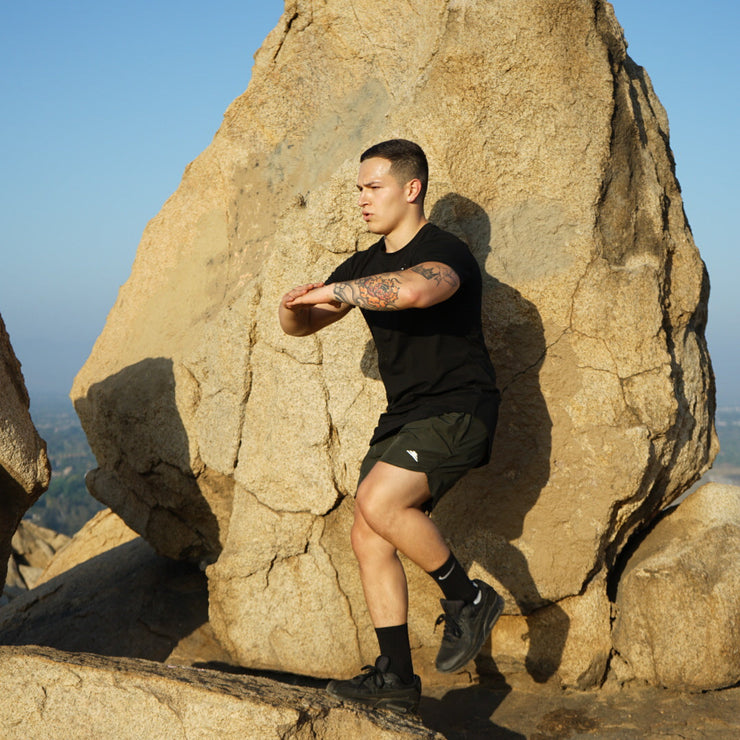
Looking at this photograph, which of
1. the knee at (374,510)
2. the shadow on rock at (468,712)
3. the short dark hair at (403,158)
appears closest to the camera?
the knee at (374,510)

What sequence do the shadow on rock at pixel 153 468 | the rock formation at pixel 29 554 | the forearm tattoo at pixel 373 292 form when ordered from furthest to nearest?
1. the rock formation at pixel 29 554
2. the shadow on rock at pixel 153 468
3. the forearm tattoo at pixel 373 292

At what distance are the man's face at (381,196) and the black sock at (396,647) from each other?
4.89ft

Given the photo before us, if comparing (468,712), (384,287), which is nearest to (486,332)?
(384,287)

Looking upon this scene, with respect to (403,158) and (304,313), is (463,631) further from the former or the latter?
(403,158)

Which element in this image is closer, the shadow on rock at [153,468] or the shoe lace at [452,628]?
the shoe lace at [452,628]

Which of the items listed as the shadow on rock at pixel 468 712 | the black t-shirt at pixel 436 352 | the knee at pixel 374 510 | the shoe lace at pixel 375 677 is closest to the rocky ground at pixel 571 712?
the shadow on rock at pixel 468 712

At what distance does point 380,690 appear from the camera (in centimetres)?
296

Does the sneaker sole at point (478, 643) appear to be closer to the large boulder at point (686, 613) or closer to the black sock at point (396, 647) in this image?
the black sock at point (396, 647)

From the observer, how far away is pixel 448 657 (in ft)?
9.84

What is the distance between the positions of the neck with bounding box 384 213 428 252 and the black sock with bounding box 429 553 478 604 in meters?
1.20

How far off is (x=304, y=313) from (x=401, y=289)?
2.26ft

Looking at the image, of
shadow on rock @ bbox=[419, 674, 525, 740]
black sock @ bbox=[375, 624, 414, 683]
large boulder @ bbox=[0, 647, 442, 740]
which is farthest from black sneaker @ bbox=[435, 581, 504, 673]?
shadow on rock @ bbox=[419, 674, 525, 740]

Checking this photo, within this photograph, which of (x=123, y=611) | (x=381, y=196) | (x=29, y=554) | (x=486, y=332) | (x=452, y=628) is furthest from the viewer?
(x=29, y=554)

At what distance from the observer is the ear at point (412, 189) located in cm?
318
